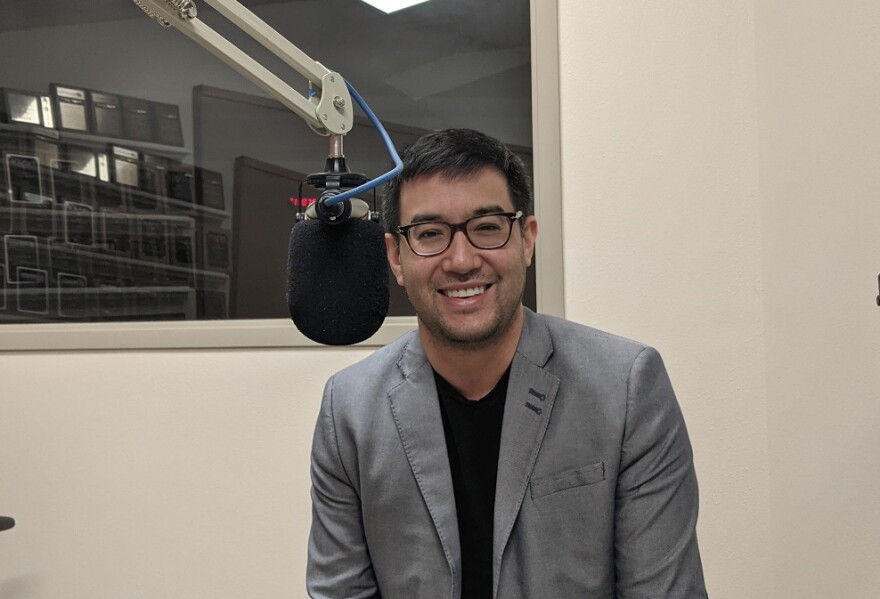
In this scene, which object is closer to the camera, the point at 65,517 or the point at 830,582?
the point at 830,582

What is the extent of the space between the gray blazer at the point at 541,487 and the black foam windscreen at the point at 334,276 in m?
0.45

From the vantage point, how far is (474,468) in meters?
1.34

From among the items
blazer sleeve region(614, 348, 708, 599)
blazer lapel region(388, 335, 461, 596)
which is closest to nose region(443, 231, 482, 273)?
blazer lapel region(388, 335, 461, 596)

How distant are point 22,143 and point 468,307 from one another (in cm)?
157

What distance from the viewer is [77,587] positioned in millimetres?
2086

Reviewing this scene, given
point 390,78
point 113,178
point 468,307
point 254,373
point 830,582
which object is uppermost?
point 390,78

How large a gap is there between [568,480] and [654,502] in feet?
0.44

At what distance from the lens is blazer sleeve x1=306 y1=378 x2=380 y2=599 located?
1360 millimetres

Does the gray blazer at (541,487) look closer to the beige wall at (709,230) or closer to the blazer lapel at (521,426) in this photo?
the blazer lapel at (521,426)

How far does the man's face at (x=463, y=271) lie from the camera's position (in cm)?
129

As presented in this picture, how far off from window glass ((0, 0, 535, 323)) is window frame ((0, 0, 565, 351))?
6 centimetres

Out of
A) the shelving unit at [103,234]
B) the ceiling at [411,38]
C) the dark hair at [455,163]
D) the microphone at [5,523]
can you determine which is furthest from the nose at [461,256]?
the microphone at [5,523]

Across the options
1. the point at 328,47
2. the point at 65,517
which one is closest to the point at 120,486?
the point at 65,517

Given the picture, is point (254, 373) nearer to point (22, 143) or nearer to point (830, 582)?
point (22, 143)
